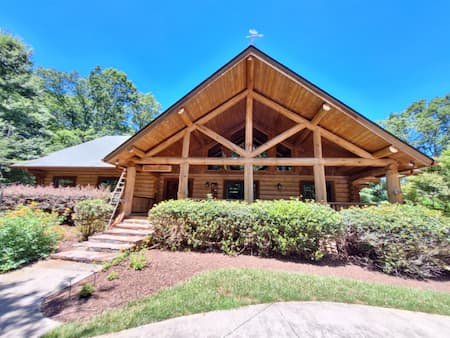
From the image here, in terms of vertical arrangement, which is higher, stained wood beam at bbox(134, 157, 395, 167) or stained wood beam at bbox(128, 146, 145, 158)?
stained wood beam at bbox(128, 146, 145, 158)

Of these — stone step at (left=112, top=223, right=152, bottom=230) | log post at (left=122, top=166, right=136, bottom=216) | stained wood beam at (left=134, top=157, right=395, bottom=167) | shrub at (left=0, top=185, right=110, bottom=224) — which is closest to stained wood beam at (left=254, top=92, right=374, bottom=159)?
stained wood beam at (left=134, top=157, right=395, bottom=167)

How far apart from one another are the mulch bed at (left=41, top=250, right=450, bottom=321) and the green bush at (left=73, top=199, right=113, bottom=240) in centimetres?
259

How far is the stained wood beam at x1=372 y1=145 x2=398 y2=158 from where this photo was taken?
6.22m

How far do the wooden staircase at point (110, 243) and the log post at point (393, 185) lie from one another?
8798 millimetres

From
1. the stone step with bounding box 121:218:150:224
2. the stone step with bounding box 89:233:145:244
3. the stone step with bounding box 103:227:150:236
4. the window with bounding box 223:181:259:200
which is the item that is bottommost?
the stone step with bounding box 89:233:145:244

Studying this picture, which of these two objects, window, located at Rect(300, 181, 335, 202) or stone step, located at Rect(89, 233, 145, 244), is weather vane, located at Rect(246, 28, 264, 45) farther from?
stone step, located at Rect(89, 233, 145, 244)

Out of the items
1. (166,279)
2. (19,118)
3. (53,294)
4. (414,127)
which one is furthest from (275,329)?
(414,127)

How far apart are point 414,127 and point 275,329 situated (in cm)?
3377

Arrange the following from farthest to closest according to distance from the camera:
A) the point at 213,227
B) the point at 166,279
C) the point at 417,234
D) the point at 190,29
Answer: the point at 190,29 < the point at 213,227 < the point at 417,234 < the point at 166,279

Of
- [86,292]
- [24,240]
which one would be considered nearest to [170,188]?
[24,240]

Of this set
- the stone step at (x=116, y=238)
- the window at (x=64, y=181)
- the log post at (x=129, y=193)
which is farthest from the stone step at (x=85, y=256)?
the window at (x=64, y=181)

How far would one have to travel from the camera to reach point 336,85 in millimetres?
13305

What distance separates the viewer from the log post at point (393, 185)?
21.7 ft

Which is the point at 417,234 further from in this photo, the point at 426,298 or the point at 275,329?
the point at 275,329
